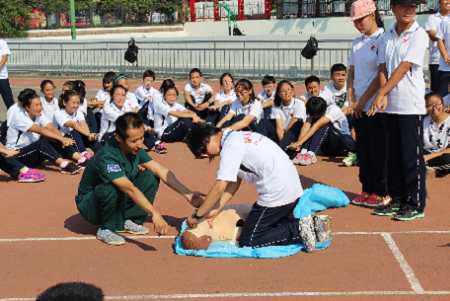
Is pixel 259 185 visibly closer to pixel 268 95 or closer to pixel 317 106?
pixel 317 106

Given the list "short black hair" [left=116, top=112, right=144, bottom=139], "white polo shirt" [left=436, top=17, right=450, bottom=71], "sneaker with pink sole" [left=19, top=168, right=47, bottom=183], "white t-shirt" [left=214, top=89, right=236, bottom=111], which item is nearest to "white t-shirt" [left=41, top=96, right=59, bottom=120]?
"sneaker with pink sole" [left=19, top=168, right=47, bottom=183]

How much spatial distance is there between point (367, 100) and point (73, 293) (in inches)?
158

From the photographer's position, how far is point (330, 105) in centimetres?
921

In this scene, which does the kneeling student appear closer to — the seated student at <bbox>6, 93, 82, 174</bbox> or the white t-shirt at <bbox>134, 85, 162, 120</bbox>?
the seated student at <bbox>6, 93, 82, 174</bbox>

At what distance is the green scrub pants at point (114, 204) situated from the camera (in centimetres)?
546

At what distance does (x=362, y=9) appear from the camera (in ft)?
20.1

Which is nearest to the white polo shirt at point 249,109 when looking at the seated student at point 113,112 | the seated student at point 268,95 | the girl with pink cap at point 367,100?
the seated student at point 268,95

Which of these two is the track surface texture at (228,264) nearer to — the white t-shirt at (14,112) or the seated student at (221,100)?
the white t-shirt at (14,112)

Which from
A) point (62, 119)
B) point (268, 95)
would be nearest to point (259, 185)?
point (62, 119)

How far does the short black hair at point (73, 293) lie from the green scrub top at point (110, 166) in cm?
119

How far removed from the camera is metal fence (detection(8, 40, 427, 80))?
18.5 metres

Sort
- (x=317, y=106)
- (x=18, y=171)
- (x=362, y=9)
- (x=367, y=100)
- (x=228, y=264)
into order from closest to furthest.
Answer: (x=228, y=264)
(x=362, y=9)
(x=367, y=100)
(x=18, y=171)
(x=317, y=106)

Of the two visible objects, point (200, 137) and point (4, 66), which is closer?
point (200, 137)

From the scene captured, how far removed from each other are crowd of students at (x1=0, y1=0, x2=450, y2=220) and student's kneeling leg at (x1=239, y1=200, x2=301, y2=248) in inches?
60.8
